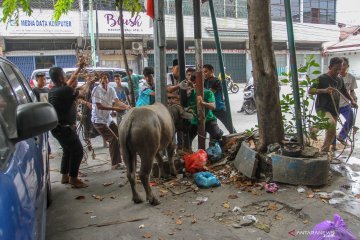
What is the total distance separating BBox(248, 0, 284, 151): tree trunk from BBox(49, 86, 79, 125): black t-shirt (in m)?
2.65

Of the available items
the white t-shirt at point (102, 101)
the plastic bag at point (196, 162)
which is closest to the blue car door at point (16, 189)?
the plastic bag at point (196, 162)

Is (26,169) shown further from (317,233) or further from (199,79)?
(199,79)

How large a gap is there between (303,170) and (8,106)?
3.53 m

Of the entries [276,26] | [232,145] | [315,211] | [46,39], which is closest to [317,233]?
[315,211]

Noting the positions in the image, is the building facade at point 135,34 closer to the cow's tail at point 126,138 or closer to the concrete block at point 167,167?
the concrete block at point 167,167

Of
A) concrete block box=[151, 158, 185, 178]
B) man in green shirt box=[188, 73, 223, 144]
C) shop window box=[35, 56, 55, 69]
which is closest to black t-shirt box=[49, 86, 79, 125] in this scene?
concrete block box=[151, 158, 185, 178]

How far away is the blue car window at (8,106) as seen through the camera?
2.02m

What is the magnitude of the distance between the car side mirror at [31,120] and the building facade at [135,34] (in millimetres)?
15334

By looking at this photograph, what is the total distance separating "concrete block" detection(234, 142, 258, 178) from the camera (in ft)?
15.6

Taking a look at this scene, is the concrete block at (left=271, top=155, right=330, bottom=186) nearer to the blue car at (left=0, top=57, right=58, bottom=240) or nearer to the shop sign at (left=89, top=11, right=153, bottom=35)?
the blue car at (left=0, top=57, right=58, bottom=240)

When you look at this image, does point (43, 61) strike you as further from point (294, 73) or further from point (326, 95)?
point (294, 73)

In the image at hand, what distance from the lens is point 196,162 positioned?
5172 millimetres

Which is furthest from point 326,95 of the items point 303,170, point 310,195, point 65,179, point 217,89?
point 65,179

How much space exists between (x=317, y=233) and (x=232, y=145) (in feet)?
10.9
